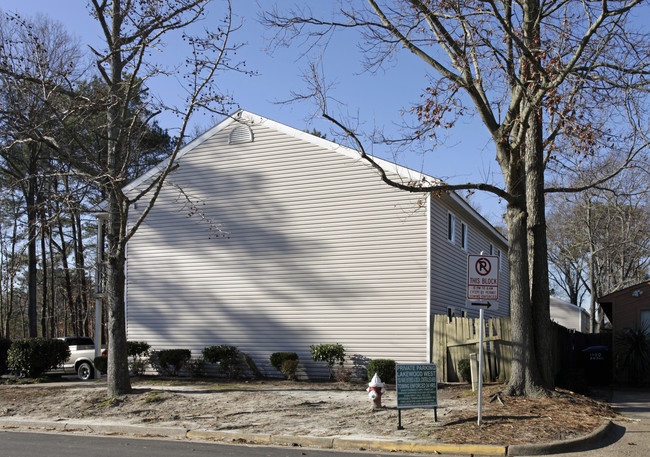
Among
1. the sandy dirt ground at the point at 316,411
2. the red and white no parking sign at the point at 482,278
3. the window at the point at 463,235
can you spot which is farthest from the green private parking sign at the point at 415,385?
the window at the point at 463,235

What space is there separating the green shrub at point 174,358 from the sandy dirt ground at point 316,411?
7.84ft

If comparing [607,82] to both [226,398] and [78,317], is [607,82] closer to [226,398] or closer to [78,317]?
[226,398]

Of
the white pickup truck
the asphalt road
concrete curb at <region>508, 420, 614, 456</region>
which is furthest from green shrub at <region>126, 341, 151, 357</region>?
concrete curb at <region>508, 420, 614, 456</region>

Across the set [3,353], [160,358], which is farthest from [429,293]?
[3,353]

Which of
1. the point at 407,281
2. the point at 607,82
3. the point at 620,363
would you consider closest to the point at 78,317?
Result: the point at 407,281

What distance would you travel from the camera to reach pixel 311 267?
1889cm

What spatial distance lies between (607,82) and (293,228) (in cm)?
1048

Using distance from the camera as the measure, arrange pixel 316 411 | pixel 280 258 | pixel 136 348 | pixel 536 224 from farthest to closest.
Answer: pixel 136 348 → pixel 280 258 → pixel 536 224 → pixel 316 411

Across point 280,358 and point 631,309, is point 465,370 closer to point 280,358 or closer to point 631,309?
point 280,358

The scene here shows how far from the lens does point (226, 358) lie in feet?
62.6

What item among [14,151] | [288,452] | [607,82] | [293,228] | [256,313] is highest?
[14,151]

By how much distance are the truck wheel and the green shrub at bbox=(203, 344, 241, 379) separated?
583 centimetres

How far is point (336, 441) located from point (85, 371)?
50.9ft

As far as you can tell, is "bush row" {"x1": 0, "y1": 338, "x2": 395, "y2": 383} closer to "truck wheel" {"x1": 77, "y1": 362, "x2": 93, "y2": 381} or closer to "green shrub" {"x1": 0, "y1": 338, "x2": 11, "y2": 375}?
"green shrub" {"x1": 0, "y1": 338, "x2": 11, "y2": 375}
